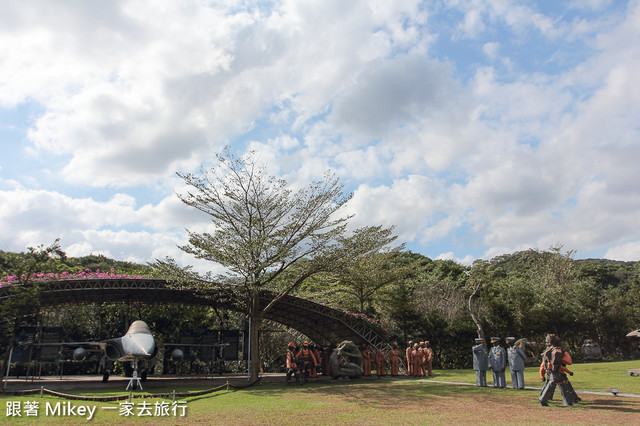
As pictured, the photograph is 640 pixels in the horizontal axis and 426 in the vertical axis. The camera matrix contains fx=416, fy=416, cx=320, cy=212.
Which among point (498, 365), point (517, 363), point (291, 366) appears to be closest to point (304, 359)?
point (291, 366)

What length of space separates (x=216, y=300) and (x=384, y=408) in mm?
11248

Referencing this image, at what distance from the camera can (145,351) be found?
15.4m

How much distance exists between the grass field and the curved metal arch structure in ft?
17.4

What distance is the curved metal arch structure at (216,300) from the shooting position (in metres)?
18.8

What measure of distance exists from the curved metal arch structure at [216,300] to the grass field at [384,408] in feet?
17.4

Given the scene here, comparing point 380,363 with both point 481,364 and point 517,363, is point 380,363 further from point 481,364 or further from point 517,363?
point 517,363

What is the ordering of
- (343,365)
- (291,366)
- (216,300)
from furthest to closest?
(216,300), (343,365), (291,366)

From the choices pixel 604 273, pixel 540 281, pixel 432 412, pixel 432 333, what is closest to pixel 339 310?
pixel 432 333

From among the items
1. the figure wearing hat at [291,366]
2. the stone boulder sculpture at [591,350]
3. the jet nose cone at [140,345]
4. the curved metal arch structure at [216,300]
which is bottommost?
the stone boulder sculpture at [591,350]

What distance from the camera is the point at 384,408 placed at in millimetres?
10922

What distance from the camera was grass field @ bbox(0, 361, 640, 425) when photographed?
9.03 meters

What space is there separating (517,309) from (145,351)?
23.6 meters

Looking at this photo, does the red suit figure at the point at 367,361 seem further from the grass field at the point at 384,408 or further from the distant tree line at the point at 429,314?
the grass field at the point at 384,408

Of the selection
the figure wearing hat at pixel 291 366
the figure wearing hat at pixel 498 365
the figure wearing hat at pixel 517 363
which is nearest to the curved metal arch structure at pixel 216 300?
the figure wearing hat at pixel 291 366
